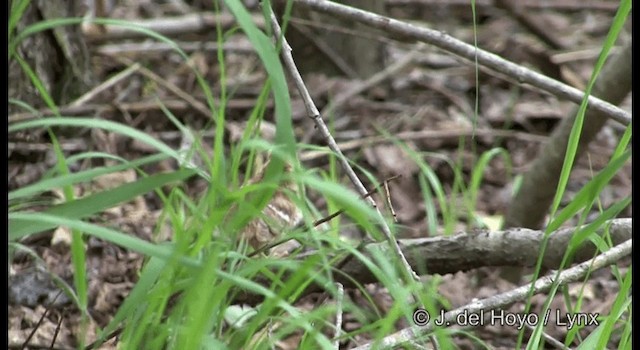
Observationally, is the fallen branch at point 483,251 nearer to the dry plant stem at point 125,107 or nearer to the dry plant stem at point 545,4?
the dry plant stem at point 125,107

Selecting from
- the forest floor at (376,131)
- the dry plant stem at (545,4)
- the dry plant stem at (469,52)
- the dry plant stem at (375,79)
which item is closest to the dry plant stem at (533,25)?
the forest floor at (376,131)

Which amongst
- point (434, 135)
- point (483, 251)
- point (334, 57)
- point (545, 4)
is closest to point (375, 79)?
point (334, 57)

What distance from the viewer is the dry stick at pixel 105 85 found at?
10.5ft

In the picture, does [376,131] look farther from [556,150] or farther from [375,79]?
[556,150]

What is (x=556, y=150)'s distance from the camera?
2512 mm

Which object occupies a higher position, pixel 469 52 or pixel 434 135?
pixel 469 52

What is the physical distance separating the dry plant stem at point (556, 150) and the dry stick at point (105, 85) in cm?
143

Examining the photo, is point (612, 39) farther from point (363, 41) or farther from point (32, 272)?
point (363, 41)

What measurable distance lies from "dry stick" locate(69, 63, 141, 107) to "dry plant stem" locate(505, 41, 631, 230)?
1428 mm

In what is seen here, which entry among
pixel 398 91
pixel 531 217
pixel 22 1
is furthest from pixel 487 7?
pixel 22 1

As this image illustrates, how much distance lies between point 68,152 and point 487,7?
285 cm

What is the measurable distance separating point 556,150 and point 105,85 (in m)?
1.60

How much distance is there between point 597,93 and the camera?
2461 mm

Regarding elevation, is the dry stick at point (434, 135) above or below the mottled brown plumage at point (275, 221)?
below
